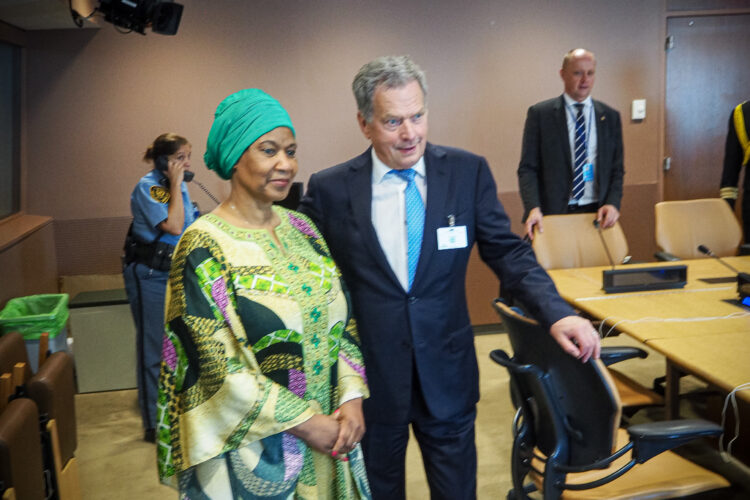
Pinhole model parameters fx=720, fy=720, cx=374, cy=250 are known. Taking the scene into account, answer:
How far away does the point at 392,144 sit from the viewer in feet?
5.84

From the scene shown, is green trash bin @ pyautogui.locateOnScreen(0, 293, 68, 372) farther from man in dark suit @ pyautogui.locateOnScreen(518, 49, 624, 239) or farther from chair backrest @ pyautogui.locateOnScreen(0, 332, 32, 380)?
man in dark suit @ pyautogui.locateOnScreen(518, 49, 624, 239)

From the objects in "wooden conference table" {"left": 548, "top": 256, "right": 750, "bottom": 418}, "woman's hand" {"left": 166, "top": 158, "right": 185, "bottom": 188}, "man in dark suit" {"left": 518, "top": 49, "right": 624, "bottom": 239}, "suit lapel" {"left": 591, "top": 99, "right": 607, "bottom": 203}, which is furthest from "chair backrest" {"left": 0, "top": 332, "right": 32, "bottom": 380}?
"suit lapel" {"left": 591, "top": 99, "right": 607, "bottom": 203}

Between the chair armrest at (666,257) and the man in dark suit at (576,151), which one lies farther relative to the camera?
the man in dark suit at (576,151)

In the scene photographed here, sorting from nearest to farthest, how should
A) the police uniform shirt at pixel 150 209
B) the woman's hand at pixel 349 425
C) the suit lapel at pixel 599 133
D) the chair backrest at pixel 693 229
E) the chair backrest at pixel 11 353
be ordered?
the woman's hand at pixel 349 425 < the chair backrest at pixel 11 353 < the police uniform shirt at pixel 150 209 < the chair backrest at pixel 693 229 < the suit lapel at pixel 599 133

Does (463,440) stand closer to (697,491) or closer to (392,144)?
(697,491)

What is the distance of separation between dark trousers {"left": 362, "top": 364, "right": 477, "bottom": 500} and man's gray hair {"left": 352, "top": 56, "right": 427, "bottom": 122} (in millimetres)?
737

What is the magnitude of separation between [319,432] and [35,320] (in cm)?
249

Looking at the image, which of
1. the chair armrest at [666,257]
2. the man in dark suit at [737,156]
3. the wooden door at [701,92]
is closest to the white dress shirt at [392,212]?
the chair armrest at [666,257]

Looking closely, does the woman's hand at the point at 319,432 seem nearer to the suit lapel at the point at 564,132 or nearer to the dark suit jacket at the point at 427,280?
the dark suit jacket at the point at 427,280

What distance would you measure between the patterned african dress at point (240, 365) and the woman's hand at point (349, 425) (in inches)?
2.5

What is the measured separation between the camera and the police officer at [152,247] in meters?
3.70

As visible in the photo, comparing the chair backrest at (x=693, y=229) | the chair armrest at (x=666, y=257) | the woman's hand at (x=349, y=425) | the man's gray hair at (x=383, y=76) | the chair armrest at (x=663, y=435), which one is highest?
the man's gray hair at (x=383, y=76)

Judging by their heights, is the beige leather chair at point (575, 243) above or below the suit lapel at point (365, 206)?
below

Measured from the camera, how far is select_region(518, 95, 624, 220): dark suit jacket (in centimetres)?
429
